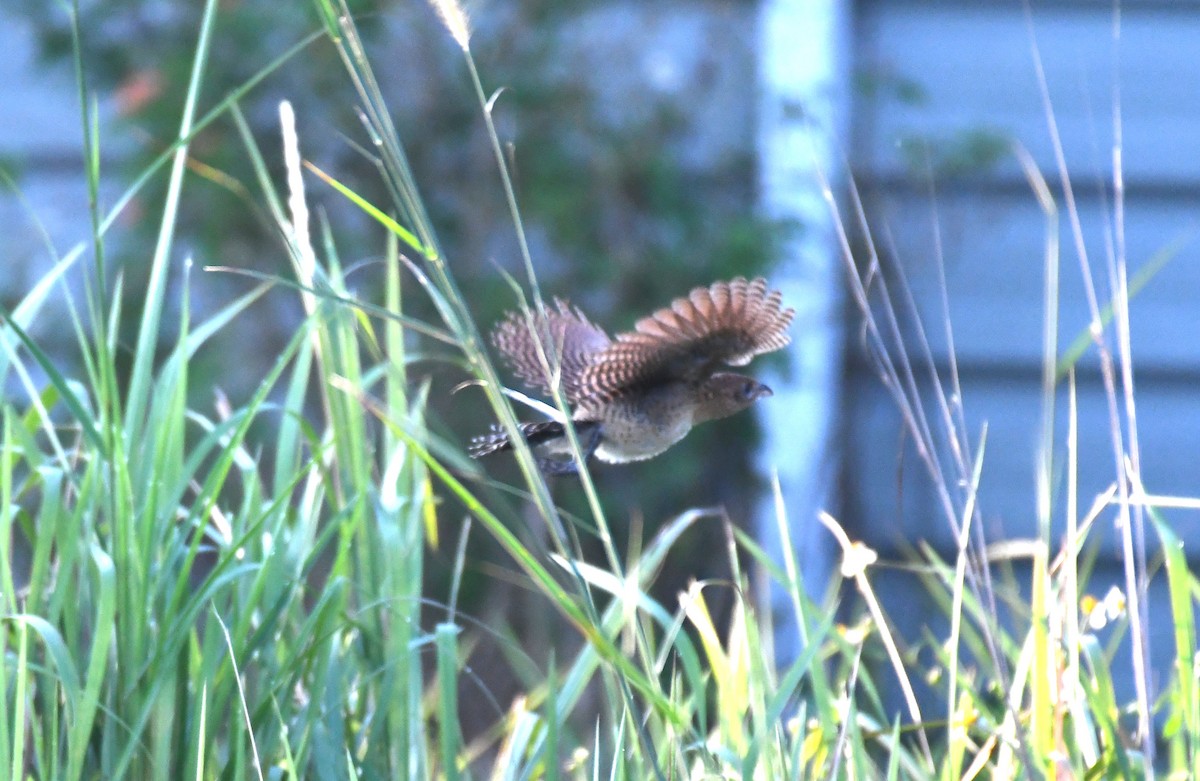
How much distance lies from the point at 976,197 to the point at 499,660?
188 centimetres

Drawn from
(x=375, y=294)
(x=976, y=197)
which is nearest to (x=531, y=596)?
(x=375, y=294)

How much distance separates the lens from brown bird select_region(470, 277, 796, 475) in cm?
142

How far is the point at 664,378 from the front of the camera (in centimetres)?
158

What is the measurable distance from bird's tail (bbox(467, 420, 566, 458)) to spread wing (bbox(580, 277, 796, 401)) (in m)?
0.06

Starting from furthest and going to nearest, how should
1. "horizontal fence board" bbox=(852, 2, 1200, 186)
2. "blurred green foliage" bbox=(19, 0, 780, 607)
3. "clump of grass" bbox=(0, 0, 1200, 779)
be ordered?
"horizontal fence board" bbox=(852, 2, 1200, 186), "blurred green foliage" bbox=(19, 0, 780, 607), "clump of grass" bbox=(0, 0, 1200, 779)

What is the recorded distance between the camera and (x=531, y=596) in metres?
3.44

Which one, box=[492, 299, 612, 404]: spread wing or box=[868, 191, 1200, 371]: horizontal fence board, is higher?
box=[492, 299, 612, 404]: spread wing

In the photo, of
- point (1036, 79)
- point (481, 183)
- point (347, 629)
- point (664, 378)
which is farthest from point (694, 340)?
point (1036, 79)

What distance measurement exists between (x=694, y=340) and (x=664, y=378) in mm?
94

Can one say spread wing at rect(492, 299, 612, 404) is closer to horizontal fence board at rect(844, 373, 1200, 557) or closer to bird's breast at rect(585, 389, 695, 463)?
bird's breast at rect(585, 389, 695, 463)

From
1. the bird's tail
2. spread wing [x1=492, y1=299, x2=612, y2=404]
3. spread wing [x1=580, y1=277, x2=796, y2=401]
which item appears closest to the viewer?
spread wing [x1=580, y1=277, x2=796, y2=401]

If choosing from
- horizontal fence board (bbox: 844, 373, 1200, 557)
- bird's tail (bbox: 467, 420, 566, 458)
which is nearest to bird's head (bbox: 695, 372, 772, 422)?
bird's tail (bbox: 467, 420, 566, 458)

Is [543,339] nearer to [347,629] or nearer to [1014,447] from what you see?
[347,629]

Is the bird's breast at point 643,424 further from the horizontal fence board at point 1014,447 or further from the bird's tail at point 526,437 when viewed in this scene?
the horizontal fence board at point 1014,447
